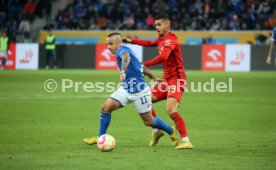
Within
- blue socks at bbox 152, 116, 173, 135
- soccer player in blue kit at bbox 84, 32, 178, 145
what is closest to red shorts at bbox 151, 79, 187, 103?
blue socks at bbox 152, 116, 173, 135

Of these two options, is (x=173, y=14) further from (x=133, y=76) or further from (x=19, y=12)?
(x=133, y=76)

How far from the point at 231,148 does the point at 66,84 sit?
1621 centimetres

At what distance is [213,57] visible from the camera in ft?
117

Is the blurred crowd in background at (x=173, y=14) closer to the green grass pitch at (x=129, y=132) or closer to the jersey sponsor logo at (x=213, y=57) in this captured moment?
the jersey sponsor logo at (x=213, y=57)

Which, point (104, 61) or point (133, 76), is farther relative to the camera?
point (104, 61)

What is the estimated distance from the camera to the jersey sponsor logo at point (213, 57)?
35.0 m

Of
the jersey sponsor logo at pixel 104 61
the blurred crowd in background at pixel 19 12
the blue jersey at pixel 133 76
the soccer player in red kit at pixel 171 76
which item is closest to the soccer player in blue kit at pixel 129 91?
the blue jersey at pixel 133 76

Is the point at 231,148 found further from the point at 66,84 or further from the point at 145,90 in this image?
the point at 66,84

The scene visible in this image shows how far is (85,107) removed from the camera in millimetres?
18594

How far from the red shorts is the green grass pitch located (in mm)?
854

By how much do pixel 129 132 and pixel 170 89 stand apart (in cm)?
222

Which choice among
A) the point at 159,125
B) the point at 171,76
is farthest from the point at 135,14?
the point at 159,125

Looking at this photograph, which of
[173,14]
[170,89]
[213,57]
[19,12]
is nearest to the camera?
[170,89]

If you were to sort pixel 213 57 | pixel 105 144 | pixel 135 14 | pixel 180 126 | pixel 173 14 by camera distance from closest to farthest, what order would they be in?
pixel 105 144 → pixel 180 126 → pixel 213 57 → pixel 173 14 → pixel 135 14
